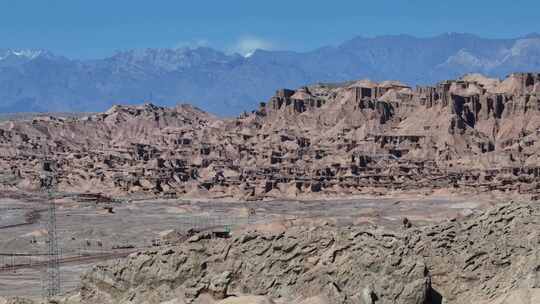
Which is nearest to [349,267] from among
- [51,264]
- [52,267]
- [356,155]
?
[52,267]

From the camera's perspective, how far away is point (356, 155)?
161 metres

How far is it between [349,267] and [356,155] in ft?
467

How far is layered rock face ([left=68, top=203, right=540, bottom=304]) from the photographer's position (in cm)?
1875

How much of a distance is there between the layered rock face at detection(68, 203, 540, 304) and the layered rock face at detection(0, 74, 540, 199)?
112059mm

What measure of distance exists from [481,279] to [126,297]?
722cm

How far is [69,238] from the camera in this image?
92.6 metres

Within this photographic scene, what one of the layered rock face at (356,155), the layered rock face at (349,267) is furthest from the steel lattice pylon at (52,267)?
the layered rock face at (356,155)

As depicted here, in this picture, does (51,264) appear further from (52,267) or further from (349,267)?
(349,267)

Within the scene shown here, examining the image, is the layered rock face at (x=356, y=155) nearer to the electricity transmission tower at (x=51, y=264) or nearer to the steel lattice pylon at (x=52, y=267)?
the electricity transmission tower at (x=51, y=264)

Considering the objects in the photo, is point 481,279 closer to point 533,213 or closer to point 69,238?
point 533,213

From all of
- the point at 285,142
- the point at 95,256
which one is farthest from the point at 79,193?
the point at 95,256

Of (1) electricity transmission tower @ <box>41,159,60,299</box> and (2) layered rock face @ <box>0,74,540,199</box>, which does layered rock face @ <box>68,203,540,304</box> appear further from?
(2) layered rock face @ <box>0,74,540,199</box>

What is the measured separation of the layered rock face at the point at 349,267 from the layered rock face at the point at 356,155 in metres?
112

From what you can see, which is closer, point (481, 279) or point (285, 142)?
point (481, 279)
